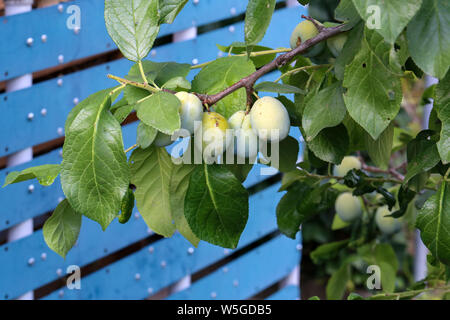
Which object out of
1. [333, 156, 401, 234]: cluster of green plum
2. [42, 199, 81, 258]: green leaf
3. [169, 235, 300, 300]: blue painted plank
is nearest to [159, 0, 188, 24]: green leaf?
[42, 199, 81, 258]: green leaf

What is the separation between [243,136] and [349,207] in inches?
21.2

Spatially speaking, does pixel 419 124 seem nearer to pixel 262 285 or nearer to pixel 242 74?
pixel 262 285

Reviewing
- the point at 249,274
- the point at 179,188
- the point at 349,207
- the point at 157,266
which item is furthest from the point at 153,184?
the point at 249,274

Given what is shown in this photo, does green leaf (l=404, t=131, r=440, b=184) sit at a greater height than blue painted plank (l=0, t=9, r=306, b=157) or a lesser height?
greater

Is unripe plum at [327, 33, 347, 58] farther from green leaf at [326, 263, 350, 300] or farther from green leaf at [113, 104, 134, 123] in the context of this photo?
green leaf at [326, 263, 350, 300]

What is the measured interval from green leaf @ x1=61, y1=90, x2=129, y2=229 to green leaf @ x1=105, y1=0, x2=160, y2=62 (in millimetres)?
82

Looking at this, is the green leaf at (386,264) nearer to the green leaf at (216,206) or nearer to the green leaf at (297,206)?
the green leaf at (297,206)

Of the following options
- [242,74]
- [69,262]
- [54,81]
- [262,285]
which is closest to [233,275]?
[262,285]

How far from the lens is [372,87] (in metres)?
0.46

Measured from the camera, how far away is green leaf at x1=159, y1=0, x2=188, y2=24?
0.49m

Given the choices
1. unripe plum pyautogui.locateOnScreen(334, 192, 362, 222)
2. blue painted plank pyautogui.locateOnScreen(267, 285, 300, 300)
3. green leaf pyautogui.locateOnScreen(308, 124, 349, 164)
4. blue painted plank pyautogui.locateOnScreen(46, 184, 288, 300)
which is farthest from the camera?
blue painted plank pyautogui.locateOnScreen(267, 285, 300, 300)

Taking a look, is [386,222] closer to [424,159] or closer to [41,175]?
[424,159]

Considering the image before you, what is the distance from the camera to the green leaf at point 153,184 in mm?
547

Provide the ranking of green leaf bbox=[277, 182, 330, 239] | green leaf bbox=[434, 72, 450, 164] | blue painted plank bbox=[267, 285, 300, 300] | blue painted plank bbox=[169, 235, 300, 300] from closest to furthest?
green leaf bbox=[434, 72, 450, 164] < green leaf bbox=[277, 182, 330, 239] < blue painted plank bbox=[169, 235, 300, 300] < blue painted plank bbox=[267, 285, 300, 300]
